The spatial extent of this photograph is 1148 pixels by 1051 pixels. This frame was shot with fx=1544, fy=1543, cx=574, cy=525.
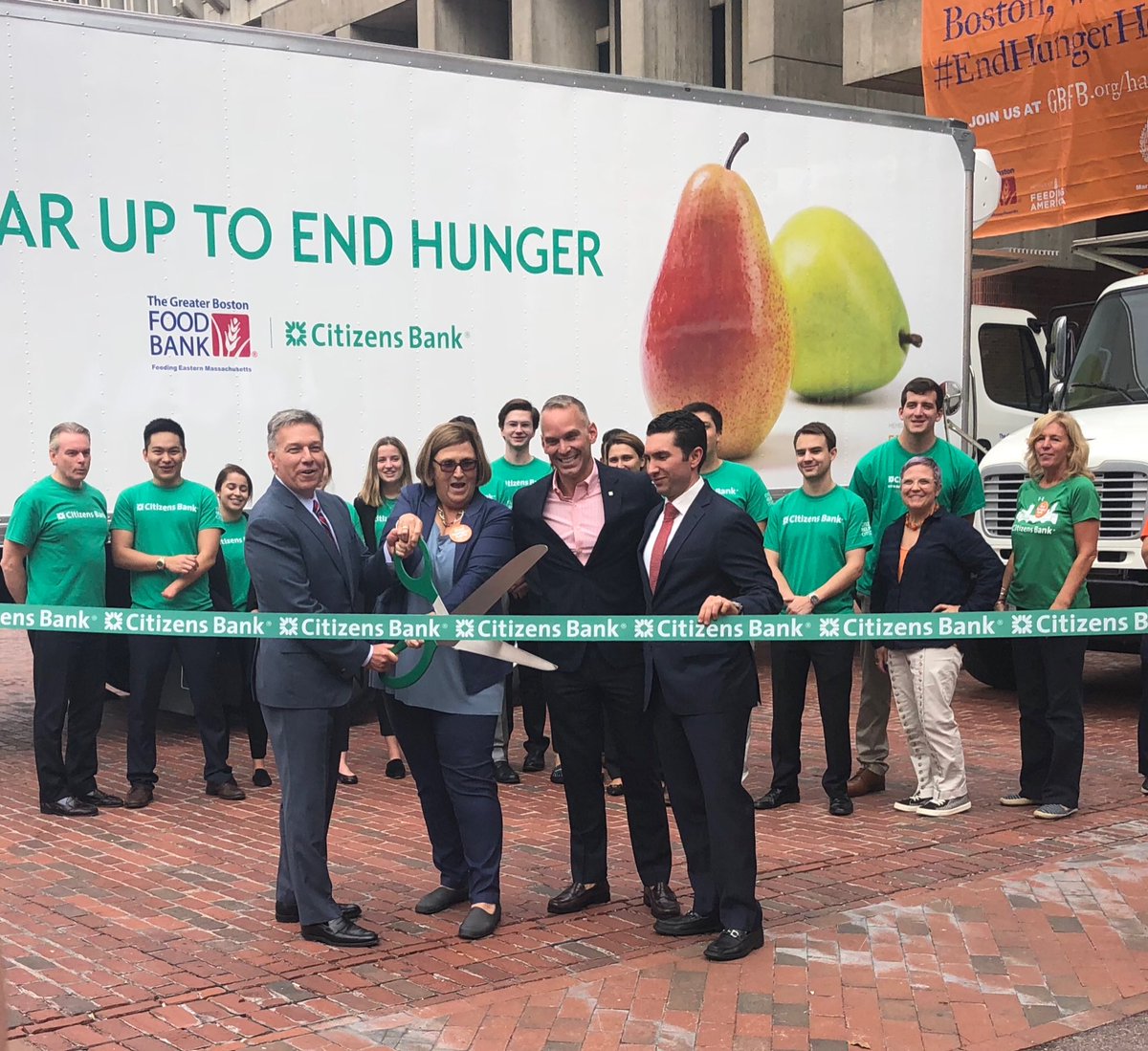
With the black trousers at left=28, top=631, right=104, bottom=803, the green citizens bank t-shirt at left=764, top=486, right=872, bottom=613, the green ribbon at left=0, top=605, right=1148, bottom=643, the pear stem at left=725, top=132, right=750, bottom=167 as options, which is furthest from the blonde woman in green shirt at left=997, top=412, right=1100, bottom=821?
the black trousers at left=28, top=631, right=104, bottom=803

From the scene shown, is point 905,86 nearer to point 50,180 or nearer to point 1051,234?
point 1051,234

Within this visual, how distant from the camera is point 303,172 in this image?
29.5 feet

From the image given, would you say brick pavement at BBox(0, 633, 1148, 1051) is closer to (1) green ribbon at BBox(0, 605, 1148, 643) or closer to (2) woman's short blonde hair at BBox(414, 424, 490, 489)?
(1) green ribbon at BBox(0, 605, 1148, 643)

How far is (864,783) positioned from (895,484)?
159 centimetres

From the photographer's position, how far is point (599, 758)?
19.5 ft

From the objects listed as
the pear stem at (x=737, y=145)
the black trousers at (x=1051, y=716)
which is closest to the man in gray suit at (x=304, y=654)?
the black trousers at (x=1051, y=716)

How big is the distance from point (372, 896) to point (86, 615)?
5.21 ft

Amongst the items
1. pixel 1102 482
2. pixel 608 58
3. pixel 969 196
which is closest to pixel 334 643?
pixel 1102 482

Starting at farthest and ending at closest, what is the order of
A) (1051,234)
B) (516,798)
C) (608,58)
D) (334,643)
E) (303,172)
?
1. (608,58)
2. (1051,234)
3. (303,172)
4. (516,798)
5. (334,643)

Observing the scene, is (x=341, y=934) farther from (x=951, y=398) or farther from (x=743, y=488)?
(x=951, y=398)

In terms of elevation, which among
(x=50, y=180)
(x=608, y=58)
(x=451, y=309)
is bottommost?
(x=451, y=309)

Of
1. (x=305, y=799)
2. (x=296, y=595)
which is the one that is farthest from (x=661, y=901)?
(x=296, y=595)

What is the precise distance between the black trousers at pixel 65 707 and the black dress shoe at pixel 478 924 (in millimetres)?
3031

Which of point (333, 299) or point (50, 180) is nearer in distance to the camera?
point (50, 180)
